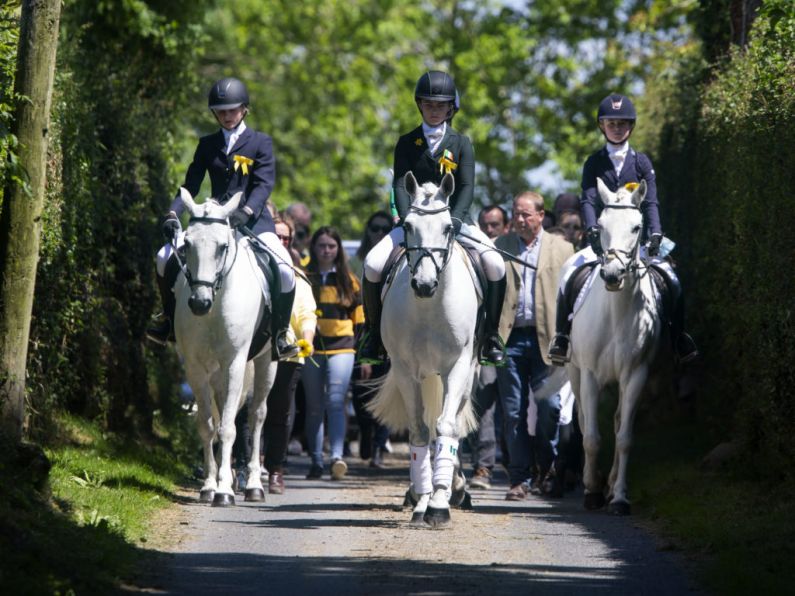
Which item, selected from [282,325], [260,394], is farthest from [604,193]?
[260,394]

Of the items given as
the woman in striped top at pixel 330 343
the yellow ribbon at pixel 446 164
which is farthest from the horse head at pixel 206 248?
the woman in striped top at pixel 330 343

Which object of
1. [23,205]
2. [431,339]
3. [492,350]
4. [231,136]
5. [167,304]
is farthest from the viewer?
[231,136]

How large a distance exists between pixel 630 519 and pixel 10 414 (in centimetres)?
516

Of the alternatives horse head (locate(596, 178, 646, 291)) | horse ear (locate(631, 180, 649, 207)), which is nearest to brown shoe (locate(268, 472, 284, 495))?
horse head (locate(596, 178, 646, 291))

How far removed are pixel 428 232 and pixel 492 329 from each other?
5.69 ft

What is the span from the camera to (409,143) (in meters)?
12.8

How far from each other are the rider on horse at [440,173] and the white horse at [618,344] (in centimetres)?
98

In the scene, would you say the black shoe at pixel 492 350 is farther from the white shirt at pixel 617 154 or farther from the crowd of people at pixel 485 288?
the white shirt at pixel 617 154

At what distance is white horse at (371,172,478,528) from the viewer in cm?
1164

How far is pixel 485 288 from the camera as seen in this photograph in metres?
12.9

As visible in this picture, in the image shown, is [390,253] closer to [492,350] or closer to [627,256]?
[492,350]

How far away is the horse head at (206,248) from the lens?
12531 millimetres

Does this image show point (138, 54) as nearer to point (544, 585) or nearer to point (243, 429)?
point (243, 429)

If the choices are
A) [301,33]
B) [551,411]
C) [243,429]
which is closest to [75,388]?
[243,429]
